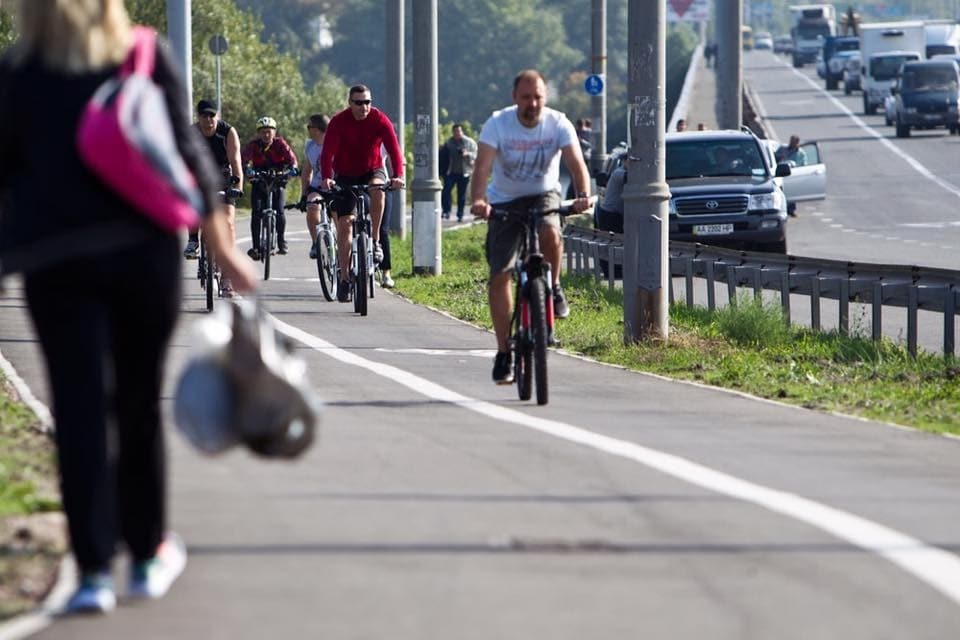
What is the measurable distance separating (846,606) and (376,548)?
1503 mm

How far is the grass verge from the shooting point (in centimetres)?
614

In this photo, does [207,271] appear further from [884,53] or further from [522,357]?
[884,53]

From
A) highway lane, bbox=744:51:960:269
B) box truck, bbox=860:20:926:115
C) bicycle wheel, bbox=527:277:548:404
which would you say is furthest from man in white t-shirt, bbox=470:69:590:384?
box truck, bbox=860:20:926:115

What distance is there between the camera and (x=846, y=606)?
19.9 feet

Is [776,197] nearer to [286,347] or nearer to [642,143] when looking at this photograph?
[642,143]

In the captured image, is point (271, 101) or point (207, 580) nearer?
point (207, 580)

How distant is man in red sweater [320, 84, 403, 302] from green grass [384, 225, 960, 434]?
135 cm

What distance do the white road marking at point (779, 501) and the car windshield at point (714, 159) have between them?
Result: 56.4 feet

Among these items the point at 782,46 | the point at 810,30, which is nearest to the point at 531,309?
the point at 810,30

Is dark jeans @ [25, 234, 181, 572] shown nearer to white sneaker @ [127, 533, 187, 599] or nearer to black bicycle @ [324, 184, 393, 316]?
white sneaker @ [127, 533, 187, 599]

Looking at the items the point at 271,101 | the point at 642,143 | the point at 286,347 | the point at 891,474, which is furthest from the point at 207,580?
the point at 271,101

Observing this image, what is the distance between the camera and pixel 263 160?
22.2 meters

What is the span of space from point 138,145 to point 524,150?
249 inches

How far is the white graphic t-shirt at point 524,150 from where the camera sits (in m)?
11.9
